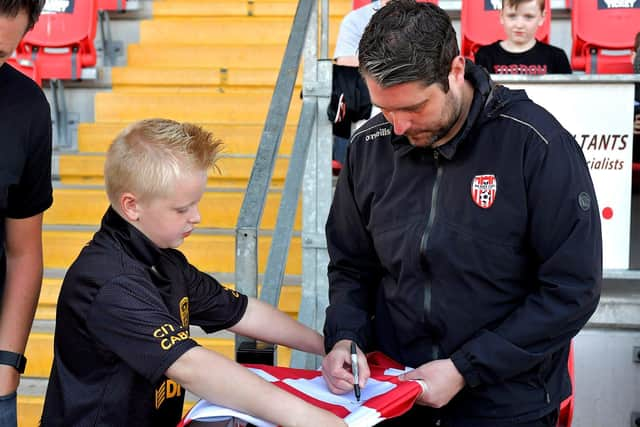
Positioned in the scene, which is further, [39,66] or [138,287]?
[39,66]

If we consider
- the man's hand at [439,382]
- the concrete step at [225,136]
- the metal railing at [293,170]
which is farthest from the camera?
the concrete step at [225,136]

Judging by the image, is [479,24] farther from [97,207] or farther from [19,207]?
[19,207]

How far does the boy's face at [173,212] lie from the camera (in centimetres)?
190

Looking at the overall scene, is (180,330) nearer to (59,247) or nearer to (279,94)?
(279,94)

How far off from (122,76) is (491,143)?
4707 mm

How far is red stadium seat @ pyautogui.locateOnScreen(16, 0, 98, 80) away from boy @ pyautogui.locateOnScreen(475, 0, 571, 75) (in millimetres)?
2749

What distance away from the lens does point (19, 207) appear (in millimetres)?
2072

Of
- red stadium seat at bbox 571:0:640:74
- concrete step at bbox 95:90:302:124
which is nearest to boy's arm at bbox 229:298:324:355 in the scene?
concrete step at bbox 95:90:302:124

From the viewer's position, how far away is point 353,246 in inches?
85.9

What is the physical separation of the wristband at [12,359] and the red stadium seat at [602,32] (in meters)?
4.97

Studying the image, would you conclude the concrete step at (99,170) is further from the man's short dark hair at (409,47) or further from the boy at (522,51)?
the man's short dark hair at (409,47)

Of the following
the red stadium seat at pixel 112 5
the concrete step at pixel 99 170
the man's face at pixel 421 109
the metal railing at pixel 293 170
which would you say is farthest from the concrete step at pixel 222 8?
the man's face at pixel 421 109

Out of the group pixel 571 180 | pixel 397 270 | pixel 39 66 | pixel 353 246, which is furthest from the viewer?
pixel 39 66

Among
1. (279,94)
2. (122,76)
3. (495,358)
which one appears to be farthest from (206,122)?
(495,358)
